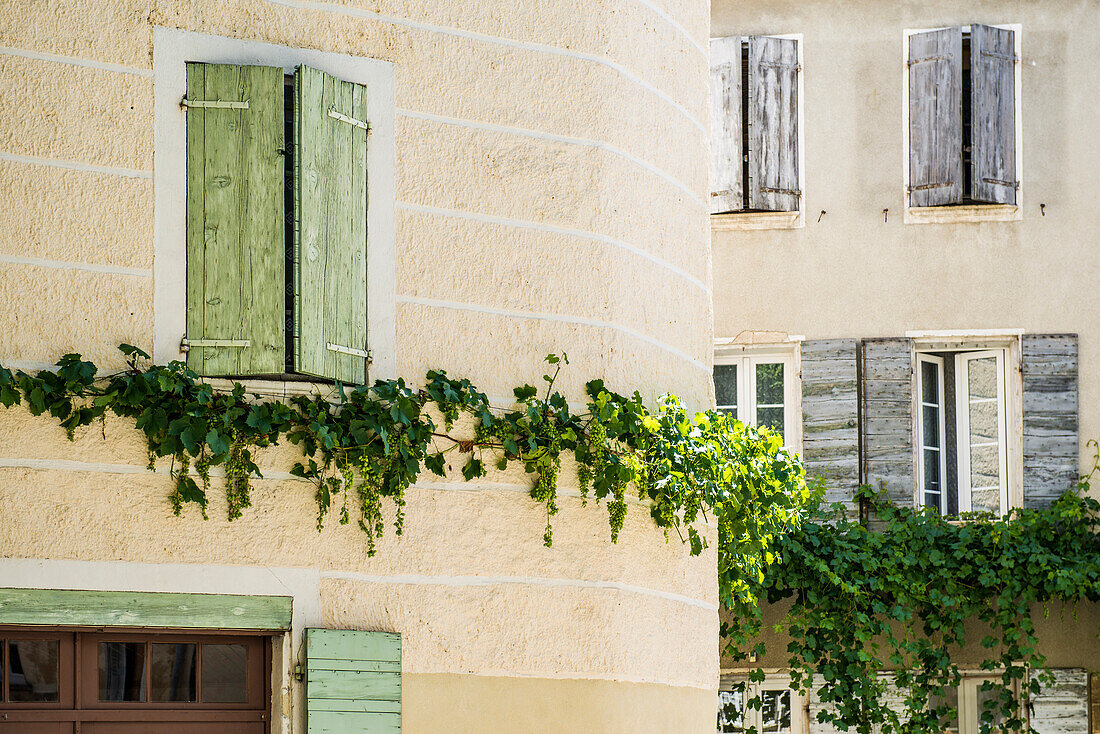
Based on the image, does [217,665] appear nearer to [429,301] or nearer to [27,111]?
[429,301]

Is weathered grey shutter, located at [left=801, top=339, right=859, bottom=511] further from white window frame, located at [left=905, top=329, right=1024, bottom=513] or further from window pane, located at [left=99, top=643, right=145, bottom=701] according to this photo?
window pane, located at [left=99, top=643, right=145, bottom=701]

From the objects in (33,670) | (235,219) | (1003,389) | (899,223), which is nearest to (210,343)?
(235,219)

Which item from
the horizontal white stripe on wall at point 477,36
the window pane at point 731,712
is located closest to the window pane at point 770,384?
the window pane at point 731,712

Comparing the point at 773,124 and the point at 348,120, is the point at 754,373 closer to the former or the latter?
the point at 773,124

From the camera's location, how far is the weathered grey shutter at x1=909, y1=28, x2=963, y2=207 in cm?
1273

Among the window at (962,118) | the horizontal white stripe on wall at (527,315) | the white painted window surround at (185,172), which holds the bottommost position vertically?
the horizontal white stripe on wall at (527,315)

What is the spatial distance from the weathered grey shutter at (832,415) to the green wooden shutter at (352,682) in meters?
6.36

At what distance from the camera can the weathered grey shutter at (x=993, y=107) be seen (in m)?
12.7

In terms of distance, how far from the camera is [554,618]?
22.3 ft

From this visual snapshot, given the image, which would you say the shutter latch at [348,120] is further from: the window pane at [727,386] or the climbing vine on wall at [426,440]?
the window pane at [727,386]

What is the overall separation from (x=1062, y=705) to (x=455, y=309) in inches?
283

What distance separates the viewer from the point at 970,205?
12703 mm

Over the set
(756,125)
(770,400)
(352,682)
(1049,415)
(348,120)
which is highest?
(756,125)

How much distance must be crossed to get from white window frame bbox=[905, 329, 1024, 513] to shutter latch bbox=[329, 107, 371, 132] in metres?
6.86
